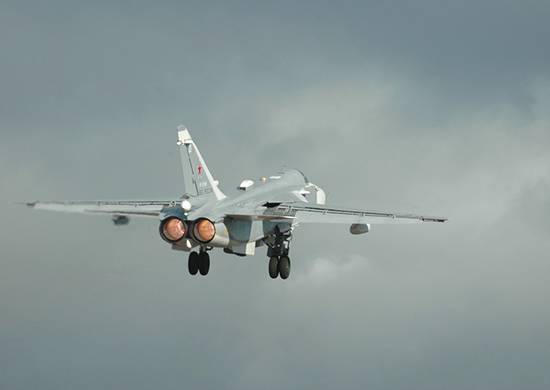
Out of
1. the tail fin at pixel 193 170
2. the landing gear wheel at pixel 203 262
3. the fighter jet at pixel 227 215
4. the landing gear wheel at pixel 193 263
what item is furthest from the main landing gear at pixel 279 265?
the tail fin at pixel 193 170

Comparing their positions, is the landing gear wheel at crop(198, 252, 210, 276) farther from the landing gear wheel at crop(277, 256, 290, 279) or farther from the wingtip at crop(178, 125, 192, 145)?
the wingtip at crop(178, 125, 192, 145)

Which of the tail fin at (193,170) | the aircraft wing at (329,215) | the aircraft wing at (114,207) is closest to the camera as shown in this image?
the aircraft wing at (329,215)

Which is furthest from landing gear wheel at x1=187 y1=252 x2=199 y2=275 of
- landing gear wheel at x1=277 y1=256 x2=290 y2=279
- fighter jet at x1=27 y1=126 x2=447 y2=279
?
landing gear wheel at x1=277 y1=256 x2=290 y2=279

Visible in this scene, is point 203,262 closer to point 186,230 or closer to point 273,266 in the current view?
point 273,266

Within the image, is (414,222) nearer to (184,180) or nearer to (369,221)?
(369,221)

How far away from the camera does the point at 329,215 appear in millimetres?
81688

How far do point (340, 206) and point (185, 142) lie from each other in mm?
11956

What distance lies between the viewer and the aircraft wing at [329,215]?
3150 inches

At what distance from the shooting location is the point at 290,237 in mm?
84250

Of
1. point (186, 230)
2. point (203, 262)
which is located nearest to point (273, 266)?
point (203, 262)

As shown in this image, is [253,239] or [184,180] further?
[184,180]

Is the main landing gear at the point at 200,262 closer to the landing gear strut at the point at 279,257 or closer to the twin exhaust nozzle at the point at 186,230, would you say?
Answer: the landing gear strut at the point at 279,257

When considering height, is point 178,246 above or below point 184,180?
below

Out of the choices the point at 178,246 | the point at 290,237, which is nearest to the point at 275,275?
the point at 290,237
